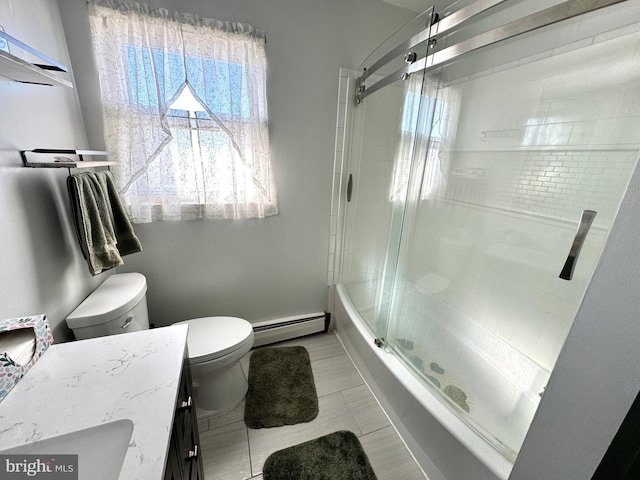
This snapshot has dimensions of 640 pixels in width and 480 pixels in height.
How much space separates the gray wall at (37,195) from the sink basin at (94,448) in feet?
1.52

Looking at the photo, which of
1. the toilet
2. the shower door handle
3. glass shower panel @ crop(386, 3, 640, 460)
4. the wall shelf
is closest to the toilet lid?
the toilet

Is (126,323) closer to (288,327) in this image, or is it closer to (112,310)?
(112,310)

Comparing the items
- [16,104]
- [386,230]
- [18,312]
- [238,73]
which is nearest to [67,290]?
[18,312]

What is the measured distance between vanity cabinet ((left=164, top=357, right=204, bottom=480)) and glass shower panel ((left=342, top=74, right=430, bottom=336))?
1.11 m

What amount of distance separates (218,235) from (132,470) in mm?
1262

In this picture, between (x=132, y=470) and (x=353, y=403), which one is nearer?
(x=132, y=470)

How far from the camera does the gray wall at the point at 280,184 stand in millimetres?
1440

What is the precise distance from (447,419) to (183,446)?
98cm

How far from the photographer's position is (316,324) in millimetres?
2037

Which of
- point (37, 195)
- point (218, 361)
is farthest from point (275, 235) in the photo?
point (37, 195)

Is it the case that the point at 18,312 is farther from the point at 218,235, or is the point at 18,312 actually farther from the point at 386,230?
the point at 386,230

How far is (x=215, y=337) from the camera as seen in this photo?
4.40 ft

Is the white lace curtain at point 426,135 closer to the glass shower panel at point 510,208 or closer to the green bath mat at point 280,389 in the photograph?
the glass shower panel at point 510,208

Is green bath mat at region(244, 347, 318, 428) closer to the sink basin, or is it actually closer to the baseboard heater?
the baseboard heater
